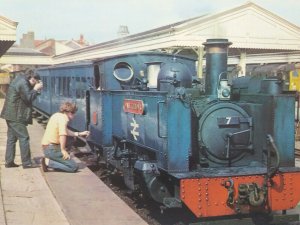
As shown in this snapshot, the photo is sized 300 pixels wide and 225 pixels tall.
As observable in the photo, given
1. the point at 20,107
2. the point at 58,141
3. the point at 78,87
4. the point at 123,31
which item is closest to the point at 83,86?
the point at 78,87

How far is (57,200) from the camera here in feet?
21.5

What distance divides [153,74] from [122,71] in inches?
49.2

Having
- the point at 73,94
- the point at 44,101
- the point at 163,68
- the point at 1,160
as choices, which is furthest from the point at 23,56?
the point at 163,68

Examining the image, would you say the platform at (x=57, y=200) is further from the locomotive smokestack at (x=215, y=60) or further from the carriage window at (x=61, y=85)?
the carriage window at (x=61, y=85)

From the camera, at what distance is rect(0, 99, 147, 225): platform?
5.71 meters

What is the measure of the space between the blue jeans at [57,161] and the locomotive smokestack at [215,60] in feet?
11.1

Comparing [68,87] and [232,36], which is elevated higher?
[232,36]

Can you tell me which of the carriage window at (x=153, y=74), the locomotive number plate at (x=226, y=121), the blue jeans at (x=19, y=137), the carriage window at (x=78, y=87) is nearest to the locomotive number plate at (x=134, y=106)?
the carriage window at (x=153, y=74)

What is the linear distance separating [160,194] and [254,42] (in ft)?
59.7

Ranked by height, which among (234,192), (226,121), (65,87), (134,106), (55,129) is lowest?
(234,192)

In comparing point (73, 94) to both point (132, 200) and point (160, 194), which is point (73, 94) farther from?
point (160, 194)

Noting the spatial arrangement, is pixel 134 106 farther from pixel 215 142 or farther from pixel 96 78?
pixel 96 78

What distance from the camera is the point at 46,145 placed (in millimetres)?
8352

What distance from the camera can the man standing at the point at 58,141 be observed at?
8.21 meters
